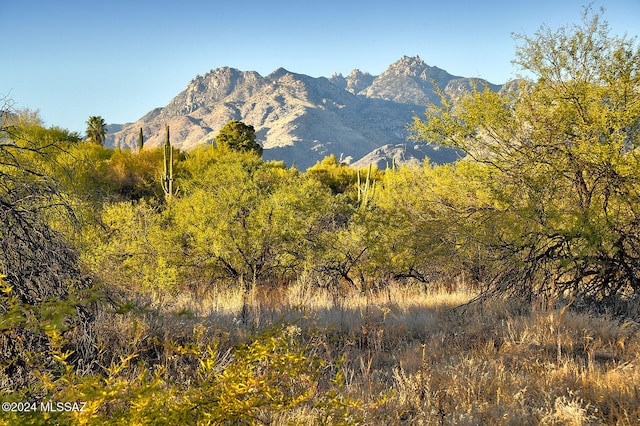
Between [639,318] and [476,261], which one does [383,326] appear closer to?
[639,318]

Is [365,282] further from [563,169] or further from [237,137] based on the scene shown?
[237,137]

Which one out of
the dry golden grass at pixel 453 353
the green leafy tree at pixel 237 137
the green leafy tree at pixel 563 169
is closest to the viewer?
the dry golden grass at pixel 453 353

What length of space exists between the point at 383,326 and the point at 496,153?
167 inches

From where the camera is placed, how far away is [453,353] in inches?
219

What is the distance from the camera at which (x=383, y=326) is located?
6.79 meters

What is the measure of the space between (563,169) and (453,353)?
174 inches

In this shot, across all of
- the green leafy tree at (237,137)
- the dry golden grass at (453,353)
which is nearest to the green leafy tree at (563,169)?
the dry golden grass at (453,353)

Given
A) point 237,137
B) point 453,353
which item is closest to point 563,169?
point 453,353

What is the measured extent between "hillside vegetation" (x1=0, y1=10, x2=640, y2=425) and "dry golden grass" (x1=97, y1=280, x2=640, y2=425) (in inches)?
1.4

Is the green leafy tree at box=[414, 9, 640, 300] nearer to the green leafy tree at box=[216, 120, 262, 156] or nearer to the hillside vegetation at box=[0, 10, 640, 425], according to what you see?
the hillside vegetation at box=[0, 10, 640, 425]

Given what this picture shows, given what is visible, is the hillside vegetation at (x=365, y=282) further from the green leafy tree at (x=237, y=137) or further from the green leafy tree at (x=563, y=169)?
the green leafy tree at (x=237, y=137)

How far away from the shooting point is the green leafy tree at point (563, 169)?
753 cm

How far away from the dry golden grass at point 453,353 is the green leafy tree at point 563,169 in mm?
1223

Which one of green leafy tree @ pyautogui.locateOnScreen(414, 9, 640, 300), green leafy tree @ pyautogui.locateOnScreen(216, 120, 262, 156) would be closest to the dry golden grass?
green leafy tree @ pyautogui.locateOnScreen(414, 9, 640, 300)
